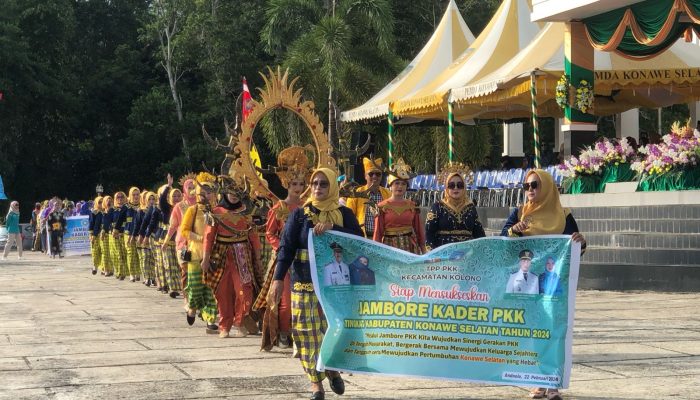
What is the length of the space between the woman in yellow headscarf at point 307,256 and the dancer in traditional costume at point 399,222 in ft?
10.9

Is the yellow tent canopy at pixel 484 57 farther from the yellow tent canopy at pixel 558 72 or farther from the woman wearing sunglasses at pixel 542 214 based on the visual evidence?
the woman wearing sunglasses at pixel 542 214

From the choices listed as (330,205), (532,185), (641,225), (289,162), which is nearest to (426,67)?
(641,225)

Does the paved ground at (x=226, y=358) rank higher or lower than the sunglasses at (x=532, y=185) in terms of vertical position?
lower

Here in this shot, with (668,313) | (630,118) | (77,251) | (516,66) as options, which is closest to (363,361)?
(668,313)

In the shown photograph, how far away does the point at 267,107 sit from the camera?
13.3 meters

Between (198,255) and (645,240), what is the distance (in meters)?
7.47

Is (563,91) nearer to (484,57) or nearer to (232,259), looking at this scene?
(484,57)

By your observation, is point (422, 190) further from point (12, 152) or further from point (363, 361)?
point (12, 152)

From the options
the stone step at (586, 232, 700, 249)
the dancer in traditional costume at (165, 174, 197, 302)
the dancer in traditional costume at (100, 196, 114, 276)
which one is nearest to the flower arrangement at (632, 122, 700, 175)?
the stone step at (586, 232, 700, 249)

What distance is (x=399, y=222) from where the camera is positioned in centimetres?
1230

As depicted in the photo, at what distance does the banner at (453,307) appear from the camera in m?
8.20

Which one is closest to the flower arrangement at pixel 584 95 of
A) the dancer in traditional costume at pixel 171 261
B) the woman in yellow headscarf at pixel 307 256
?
the dancer in traditional costume at pixel 171 261

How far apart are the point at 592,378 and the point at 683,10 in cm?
1187

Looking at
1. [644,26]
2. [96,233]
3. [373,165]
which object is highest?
[644,26]
